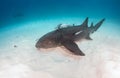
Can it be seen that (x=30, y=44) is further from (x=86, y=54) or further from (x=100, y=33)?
(x=100, y=33)

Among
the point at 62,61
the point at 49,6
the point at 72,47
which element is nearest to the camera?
the point at 62,61

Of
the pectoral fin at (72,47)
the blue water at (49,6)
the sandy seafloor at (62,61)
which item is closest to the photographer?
the sandy seafloor at (62,61)

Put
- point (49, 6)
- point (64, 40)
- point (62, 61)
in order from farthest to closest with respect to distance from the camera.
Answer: point (49, 6) < point (64, 40) < point (62, 61)

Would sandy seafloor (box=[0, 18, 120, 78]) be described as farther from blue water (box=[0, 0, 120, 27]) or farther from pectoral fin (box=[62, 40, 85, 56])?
blue water (box=[0, 0, 120, 27])

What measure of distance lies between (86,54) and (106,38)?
185cm

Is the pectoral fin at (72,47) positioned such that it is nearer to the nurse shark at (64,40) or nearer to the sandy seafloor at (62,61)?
the nurse shark at (64,40)

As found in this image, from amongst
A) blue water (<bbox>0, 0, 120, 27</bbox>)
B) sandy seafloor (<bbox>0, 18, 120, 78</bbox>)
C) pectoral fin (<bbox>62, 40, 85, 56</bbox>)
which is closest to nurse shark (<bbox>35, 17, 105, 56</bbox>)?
pectoral fin (<bbox>62, 40, 85, 56</bbox>)

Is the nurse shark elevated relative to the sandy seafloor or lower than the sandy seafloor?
elevated

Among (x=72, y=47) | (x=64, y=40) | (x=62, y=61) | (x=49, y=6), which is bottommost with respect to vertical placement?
(x=62, y=61)

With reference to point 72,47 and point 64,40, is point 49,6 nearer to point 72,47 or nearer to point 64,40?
point 64,40

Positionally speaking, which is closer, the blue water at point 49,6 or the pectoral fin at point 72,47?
the pectoral fin at point 72,47

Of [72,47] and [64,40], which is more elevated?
[64,40]

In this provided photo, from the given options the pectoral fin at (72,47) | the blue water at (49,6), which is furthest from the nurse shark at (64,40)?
the blue water at (49,6)

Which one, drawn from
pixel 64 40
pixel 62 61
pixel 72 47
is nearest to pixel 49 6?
pixel 64 40
